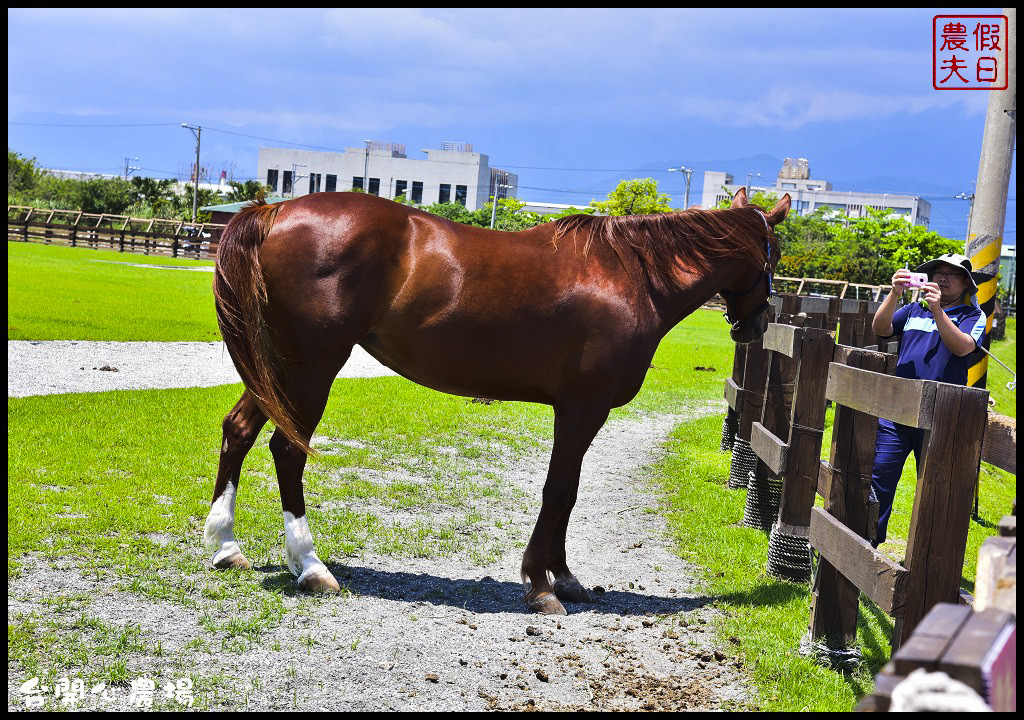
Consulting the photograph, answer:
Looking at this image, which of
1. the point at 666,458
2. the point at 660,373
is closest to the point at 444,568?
the point at 666,458

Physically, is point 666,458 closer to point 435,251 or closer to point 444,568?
point 444,568

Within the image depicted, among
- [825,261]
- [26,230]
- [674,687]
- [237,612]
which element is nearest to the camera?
[674,687]

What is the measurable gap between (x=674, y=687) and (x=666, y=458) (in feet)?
18.1

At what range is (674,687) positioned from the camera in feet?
12.3

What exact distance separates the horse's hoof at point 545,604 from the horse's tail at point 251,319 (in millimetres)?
1423

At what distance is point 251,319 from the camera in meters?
4.78

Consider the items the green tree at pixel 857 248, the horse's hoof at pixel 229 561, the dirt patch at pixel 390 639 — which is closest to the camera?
the dirt patch at pixel 390 639

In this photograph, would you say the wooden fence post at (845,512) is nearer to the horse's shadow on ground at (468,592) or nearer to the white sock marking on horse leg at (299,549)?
the horse's shadow on ground at (468,592)

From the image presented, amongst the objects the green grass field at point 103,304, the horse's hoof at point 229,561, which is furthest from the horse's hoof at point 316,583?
the green grass field at point 103,304

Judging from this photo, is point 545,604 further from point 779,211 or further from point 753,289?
point 779,211

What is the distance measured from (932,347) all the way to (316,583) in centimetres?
383

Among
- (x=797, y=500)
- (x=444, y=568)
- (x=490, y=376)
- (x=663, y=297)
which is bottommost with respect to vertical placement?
(x=444, y=568)

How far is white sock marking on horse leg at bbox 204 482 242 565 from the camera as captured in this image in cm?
493

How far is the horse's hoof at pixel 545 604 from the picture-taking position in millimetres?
4676
